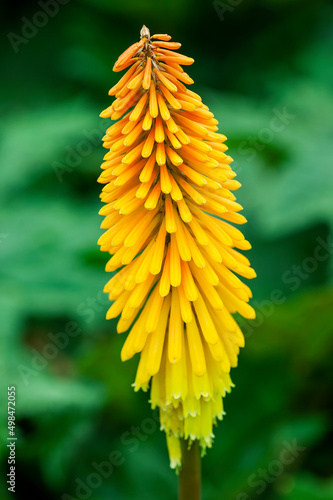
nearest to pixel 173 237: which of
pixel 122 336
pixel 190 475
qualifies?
pixel 190 475

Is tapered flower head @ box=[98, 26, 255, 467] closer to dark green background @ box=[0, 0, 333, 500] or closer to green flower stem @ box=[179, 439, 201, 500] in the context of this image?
green flower stem @ box=[179, 439, 201, 500]

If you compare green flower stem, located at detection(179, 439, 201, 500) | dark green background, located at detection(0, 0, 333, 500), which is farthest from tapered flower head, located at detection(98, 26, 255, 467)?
dark green background, located at detection(0, 0, 333, 500)

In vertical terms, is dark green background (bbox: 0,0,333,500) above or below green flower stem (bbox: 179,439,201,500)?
above

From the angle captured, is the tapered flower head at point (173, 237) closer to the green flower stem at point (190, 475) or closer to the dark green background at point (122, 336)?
the green flower stem at point (190, 475)

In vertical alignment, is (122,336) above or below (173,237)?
above

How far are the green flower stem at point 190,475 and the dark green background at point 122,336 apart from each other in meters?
1.41

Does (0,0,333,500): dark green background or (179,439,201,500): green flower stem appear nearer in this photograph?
(179,439,201,500): green flower stem

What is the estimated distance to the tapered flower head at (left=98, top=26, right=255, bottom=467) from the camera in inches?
87.4

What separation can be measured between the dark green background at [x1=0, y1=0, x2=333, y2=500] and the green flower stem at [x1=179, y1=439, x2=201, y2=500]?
141 cm

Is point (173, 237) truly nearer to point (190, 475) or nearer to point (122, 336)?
point (190, 475)

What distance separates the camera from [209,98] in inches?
305

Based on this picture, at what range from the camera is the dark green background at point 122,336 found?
419cm

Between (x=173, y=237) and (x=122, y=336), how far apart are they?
8.19 feet

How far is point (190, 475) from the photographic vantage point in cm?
234
